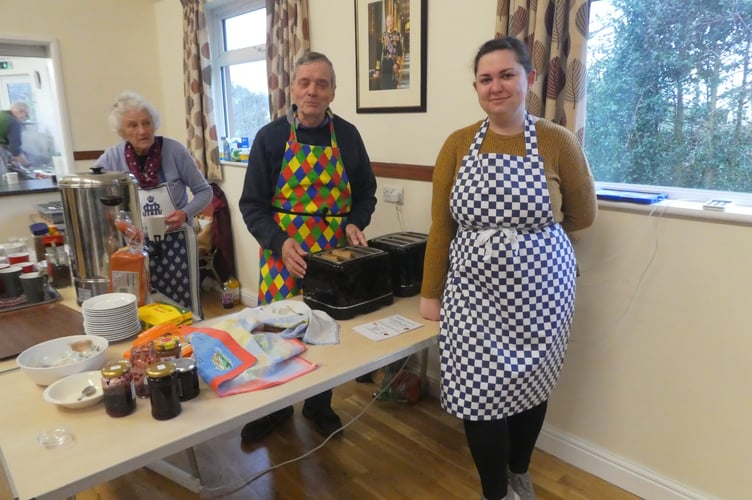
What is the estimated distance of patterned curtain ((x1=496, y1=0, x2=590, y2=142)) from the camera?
161cm

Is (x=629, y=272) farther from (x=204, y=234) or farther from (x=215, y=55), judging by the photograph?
(x=215, y=55)

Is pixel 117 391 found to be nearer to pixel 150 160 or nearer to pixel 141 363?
pixel 141 363

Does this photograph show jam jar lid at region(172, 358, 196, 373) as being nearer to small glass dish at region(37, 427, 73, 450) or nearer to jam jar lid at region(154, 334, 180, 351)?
jam jar lid at region(154, 334, 180, 351)

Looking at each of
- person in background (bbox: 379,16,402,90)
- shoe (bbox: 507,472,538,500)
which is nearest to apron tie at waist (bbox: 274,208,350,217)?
person in background (bbox: 379,16,402,90)

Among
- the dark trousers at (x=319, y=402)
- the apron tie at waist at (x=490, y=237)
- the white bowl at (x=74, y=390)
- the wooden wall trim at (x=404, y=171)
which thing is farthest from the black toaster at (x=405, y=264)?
the white bowl at (x=74, y=390)

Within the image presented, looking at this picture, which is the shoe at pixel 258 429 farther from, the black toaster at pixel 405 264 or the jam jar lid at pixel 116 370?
the jam jar lid at pixel 116 370

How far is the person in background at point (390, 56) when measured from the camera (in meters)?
2.28

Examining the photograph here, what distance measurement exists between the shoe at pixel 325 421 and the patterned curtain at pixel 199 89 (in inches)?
81.9

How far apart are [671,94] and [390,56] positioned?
1.17 m

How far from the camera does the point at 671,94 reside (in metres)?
1.65

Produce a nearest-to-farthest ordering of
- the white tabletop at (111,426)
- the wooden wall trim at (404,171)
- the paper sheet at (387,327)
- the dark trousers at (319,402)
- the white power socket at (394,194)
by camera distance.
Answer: the white tabletop at (111,426), the paper sheet at (387,327), the dark trousers at (319,402), the wooden wall trim at (404,171), the white power socket at (394,194)

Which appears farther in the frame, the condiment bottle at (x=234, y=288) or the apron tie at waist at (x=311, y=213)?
the condiment bottle at (x=234, y=288)

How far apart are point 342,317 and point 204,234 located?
2.55 meters

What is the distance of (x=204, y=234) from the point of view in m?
3.78
